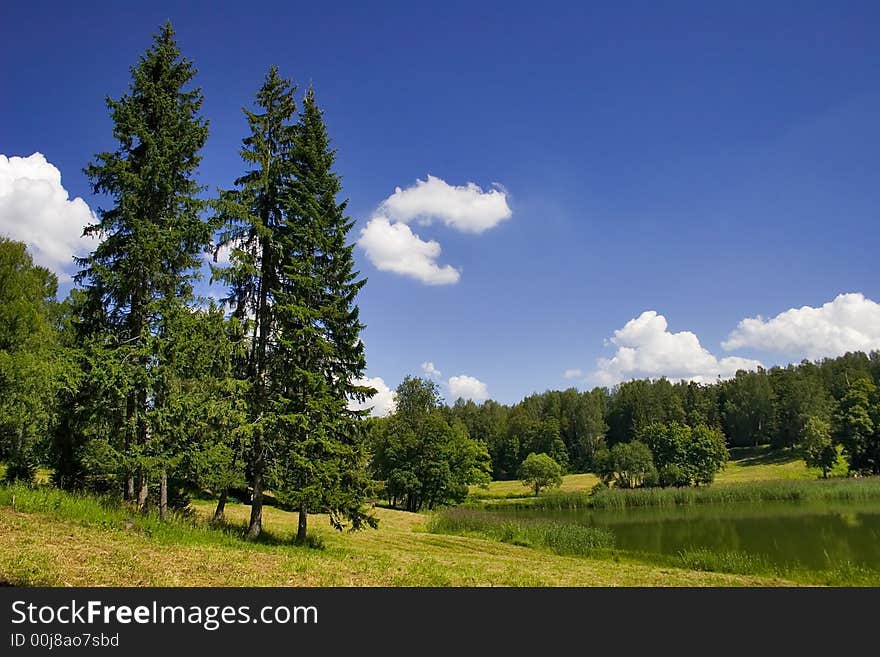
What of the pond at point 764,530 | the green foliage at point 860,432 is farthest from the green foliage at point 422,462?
the green foliage at point 860,432

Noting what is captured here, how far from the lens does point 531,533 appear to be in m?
29.8

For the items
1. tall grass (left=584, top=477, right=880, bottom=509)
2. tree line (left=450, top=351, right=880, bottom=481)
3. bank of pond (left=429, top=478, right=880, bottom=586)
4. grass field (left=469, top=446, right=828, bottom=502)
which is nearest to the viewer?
bank of pond (left=429, top=478, right=880, bottom=586)

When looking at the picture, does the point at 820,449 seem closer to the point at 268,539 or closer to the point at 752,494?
the point at 752,494

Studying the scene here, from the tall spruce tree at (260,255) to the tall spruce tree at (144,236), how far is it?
143 cm

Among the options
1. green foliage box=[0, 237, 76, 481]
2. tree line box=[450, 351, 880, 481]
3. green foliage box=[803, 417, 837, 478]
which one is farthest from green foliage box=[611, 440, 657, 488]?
green foliage box=[0, 237, 76, 481]

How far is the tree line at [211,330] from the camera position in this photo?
15711mm

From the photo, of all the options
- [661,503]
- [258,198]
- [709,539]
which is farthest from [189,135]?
[661,503]

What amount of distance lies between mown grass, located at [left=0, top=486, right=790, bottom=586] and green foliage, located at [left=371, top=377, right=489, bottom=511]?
33.8 meters

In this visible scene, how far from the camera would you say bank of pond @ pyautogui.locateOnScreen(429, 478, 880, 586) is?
68.6 ft

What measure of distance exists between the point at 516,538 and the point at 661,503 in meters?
34.5

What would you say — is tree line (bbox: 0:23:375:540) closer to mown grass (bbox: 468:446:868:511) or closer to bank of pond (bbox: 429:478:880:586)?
bank of pond (bbox: 429:478:880:586)

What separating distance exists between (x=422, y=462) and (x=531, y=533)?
80.4 feet
